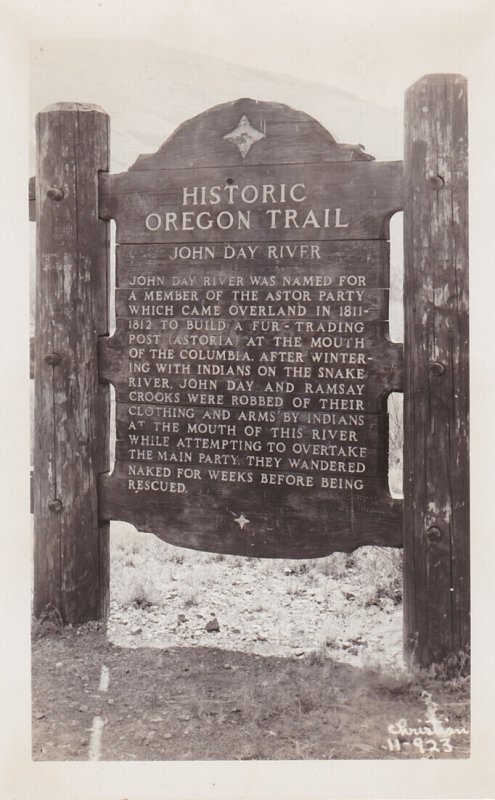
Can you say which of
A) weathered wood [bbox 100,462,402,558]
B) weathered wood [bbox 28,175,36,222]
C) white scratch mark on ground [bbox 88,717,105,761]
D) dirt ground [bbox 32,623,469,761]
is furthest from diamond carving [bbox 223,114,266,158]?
white scratch mark on ground [bbox 88,717,105,761]

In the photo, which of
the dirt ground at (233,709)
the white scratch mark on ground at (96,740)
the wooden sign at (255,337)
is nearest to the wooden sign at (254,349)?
the wooden sign at (255,337)

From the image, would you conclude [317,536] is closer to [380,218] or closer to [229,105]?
[380,218]

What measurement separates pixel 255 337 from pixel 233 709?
178cm

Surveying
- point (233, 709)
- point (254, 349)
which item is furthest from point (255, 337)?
point (233, 709)

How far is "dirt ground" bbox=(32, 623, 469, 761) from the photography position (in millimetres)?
3270

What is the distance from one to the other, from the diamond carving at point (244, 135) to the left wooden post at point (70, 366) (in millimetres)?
733

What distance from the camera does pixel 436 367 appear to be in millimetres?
3492

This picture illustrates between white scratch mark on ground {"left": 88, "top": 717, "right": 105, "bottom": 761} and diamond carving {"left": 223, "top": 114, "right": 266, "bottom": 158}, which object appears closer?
white scratch mark on ground {"left": 88, "top": 717, "right": 105, "bottom": 761}

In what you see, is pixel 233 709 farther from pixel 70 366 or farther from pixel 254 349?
pixel 70 366

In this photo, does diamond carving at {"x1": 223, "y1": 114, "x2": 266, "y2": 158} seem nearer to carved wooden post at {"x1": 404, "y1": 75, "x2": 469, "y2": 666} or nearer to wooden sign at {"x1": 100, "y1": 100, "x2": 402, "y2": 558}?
wooden sign at {"x1": 100, "y1": 100, "x2": 402, "y2": 558}

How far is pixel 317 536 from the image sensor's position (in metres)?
3.75

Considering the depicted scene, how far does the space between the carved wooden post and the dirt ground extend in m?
0.29

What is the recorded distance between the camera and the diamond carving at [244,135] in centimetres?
373

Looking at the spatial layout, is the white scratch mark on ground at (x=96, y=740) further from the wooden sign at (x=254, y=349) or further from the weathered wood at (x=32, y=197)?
the weathered wood at (x=32, y=197)
